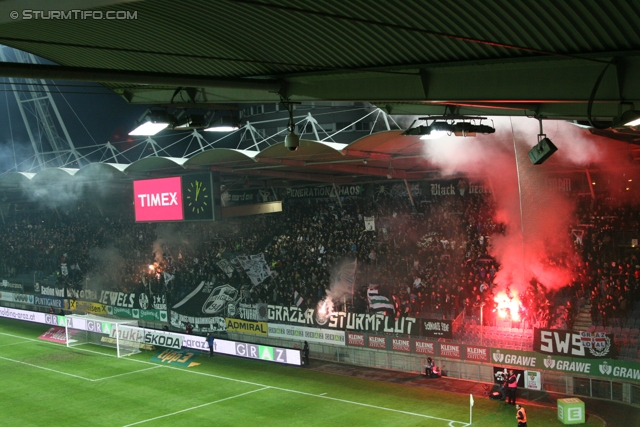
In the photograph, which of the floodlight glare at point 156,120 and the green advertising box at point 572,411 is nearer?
the floodlight glare at point 156,120

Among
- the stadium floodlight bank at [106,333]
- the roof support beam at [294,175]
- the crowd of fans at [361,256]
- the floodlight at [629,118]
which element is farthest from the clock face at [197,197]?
the floodlight at [629,118]

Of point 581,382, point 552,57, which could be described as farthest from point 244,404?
point 552,57

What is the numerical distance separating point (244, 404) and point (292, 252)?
41.0 feet

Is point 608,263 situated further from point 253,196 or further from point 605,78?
point 253,196

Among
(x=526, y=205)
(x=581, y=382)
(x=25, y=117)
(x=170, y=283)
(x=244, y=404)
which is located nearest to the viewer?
(x=581, y=382)

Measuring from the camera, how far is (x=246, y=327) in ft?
103

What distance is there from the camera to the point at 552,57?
8.91m

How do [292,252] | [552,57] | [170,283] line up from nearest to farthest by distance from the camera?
[552,57], [292,252], [170,283]

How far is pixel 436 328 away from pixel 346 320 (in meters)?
4.50

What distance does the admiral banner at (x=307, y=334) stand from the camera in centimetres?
2808

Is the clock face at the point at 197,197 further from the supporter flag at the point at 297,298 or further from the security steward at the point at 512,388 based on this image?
the security steward at the point at 512,388

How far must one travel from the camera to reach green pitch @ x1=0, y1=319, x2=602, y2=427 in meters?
20.8

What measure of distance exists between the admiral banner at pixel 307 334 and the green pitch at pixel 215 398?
1.61 metres

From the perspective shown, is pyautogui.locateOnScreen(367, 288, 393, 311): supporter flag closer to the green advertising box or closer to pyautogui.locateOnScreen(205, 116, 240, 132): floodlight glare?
the green advertising box
